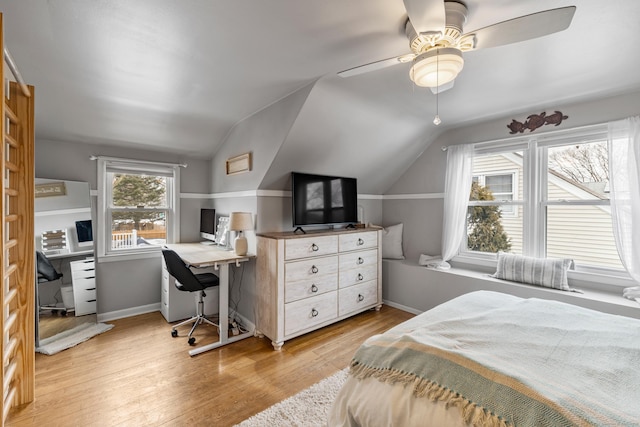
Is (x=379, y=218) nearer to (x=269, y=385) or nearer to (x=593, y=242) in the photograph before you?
(x=593, y=242)

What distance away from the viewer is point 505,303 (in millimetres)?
1877

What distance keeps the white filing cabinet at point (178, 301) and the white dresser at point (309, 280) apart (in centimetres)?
86

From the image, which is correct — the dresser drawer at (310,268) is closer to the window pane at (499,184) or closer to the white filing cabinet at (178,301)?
the white filing cabinet at (178,301)

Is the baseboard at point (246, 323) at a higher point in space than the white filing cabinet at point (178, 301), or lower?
lower

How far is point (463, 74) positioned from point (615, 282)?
2324mm

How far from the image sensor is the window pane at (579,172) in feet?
8.79

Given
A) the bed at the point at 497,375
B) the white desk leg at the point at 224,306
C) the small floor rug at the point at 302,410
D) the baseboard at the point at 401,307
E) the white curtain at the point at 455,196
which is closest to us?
the bed at the point at 497,375

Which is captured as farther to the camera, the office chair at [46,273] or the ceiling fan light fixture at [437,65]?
the office chair at [46,273]

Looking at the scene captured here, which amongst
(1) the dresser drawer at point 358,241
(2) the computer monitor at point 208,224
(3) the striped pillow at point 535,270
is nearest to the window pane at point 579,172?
(3) the striped pillow at point 535,270

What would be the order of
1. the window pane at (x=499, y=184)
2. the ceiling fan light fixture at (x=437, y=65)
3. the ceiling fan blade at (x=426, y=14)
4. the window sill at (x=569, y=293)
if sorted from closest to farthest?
the ceiling fan blade at (x=426, y=14)
the ceiling fan light fixture at (x=437, y=65)
the window sill at (x=569, y=293)
the window pane at (x=499, y=184)

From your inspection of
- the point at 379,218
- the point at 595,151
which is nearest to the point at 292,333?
the point at 379,218

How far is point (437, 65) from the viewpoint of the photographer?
143 centimetres

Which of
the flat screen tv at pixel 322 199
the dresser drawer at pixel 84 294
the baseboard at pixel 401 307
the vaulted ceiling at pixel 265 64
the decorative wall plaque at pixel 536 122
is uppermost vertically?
the vaulted ceiling at pixel 265 64

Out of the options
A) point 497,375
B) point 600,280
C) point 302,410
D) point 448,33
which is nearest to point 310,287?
point 302,410
